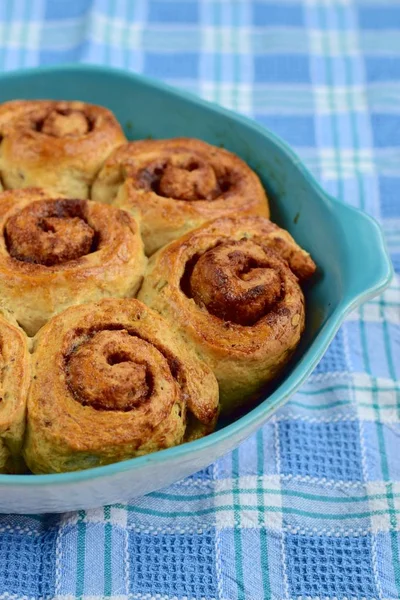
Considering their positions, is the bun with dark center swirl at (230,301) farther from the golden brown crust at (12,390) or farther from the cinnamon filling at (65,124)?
the cinnamon filling at (65,124)

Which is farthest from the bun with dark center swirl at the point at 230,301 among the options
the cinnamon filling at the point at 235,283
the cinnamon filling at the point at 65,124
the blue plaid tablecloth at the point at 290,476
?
the cinnamon filling at the point at 65,124

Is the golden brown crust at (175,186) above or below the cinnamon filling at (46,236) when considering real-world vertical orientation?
above

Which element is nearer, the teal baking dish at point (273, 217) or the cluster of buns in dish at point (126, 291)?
the teal baking dish at point (273, 217)

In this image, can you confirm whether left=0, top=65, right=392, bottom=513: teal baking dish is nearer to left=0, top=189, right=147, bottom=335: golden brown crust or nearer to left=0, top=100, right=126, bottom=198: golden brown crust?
left=0, top=100, right=126, bottom=198: golden brown crust

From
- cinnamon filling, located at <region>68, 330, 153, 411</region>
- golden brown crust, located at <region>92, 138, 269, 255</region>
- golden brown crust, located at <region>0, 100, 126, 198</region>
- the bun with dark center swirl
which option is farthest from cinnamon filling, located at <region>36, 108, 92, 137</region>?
cinnamon filling, located at <region>68, 330, 153, 411</region>

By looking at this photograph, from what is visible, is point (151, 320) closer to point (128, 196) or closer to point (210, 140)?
point (128, 196)

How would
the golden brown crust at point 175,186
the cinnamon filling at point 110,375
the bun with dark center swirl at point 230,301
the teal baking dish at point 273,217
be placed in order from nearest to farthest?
the teal baking dish at point 273,217, the cinnamon filling at point 110,375, the bun with dark center swirl at point 230,301, the golden brown crust at point 175,186

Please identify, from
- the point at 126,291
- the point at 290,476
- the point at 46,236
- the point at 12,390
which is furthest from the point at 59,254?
the point at 290,476
